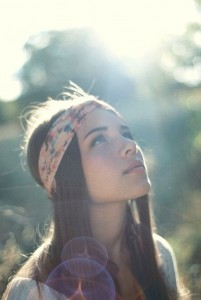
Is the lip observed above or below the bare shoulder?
above

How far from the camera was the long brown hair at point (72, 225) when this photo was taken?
2.39 meters

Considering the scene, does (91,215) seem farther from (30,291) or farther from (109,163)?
(30,291)

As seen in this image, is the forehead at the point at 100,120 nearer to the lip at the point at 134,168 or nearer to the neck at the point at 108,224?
the lip at the point at 134,168

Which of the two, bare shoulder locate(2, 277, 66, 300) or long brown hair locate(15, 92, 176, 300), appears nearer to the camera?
bare shoulder locate(2, 277, 66, 300)

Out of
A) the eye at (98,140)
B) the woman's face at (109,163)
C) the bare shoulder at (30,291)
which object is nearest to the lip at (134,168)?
the woman's face at (109,163)

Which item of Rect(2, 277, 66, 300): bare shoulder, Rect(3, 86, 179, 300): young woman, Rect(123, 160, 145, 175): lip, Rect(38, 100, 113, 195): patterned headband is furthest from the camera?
Rect(38, 100, 113, 195): patterned headband

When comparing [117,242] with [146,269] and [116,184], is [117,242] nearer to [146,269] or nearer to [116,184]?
[146,269]

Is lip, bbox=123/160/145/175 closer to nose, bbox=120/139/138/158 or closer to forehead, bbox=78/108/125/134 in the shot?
nose, bbox=120/139/138/158

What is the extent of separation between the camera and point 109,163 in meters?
2.46

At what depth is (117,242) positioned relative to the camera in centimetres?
267

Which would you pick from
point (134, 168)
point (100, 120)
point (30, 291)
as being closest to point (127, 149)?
point (134, 168)

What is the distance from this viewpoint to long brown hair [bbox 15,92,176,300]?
2393 millimetres

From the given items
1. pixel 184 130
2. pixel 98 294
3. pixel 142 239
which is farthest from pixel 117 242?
pixel 184 130

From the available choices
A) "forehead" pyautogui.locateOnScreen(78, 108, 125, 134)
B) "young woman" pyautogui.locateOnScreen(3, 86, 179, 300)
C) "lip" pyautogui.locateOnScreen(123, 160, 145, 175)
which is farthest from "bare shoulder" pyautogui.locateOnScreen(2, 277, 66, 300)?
"forehead" pyautogui.locateOnScreen(78, 108, 125, 134)
